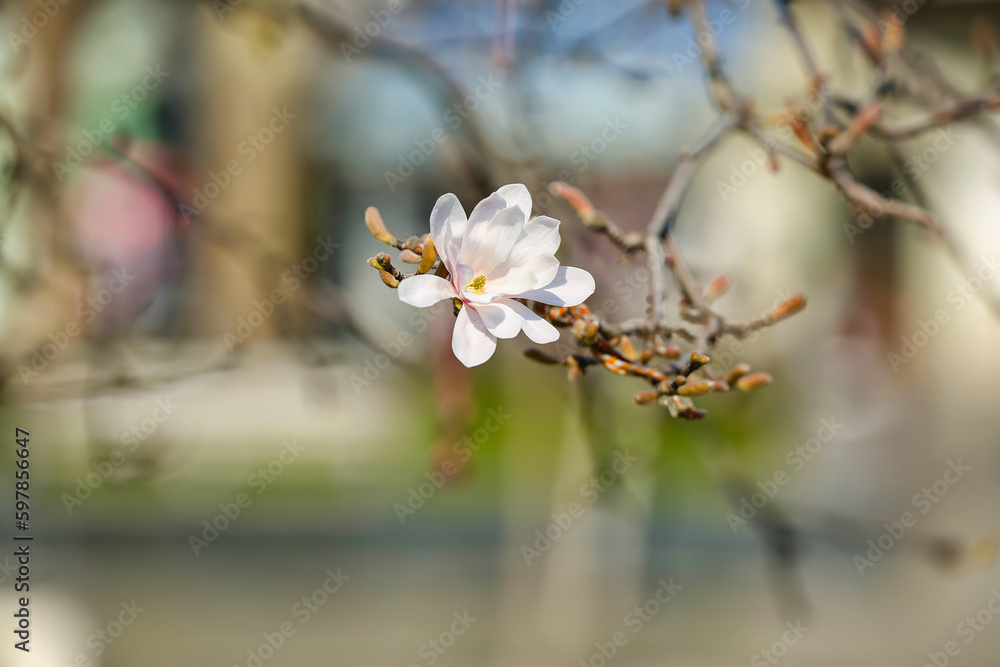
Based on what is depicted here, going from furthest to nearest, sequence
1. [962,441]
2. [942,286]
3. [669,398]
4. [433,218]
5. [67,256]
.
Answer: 1. [942,286]
2. [962,441]
3. [67,256]
4. [669,398]
5. [433,218]

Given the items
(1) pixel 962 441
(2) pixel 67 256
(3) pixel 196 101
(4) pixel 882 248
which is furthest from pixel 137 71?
(1) pixel 962 441

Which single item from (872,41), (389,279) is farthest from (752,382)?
(872,41)

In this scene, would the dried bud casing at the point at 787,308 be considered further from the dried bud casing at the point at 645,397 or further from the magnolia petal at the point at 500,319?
the magnolia petal at the point at 500,319

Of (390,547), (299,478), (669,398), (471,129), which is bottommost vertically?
(299,478)

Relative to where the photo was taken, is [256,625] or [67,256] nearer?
[67,256]

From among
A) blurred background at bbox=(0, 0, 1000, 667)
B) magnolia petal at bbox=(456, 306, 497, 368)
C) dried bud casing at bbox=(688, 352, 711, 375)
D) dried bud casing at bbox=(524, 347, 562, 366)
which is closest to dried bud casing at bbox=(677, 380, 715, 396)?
dried bud casing at bbox=(688, 352, 711, 375)

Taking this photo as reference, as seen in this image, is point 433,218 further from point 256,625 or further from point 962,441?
point 962,441

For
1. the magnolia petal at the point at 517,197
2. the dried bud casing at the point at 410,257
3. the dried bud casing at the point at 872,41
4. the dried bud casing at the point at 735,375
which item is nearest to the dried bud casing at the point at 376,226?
the dried bud casing at the point at 410,257

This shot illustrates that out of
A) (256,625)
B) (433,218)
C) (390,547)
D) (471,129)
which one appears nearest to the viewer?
(433,218)
